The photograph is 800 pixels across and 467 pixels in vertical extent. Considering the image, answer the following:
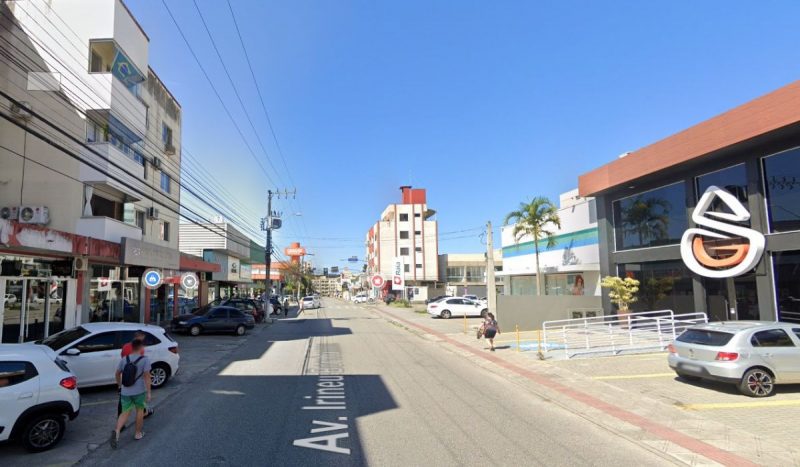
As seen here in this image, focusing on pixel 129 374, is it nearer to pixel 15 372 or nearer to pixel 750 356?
pixel 15 372

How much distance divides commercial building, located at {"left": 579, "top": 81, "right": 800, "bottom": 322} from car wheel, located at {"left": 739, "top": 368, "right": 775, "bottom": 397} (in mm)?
7869

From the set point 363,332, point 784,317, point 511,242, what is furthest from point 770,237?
point 511,242

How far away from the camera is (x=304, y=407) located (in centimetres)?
958

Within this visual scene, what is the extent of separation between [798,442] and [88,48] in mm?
27429

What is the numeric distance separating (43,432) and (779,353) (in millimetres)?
13715

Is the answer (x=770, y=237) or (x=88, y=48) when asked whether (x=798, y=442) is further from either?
(x=88, y=48)

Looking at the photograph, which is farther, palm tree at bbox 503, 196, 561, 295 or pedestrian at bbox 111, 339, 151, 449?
palm tree at bbox 503, 196, 561, 295

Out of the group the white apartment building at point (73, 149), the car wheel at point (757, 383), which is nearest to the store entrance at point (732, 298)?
the car wheel at point (757, 383)

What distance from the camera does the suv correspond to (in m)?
6.79

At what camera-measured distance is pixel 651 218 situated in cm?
2309

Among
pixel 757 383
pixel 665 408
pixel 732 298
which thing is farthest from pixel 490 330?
pixel 732 298

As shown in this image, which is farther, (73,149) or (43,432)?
(73,149)

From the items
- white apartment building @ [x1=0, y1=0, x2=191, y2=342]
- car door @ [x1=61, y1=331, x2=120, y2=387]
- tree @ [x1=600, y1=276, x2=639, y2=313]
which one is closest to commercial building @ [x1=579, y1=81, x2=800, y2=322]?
tree @ [x1=600, y1=276, x2=639, y2=313]

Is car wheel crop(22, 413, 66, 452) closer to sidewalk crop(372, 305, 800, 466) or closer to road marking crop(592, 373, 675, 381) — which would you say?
sidewalk crop(372, 305, 800, 466)
